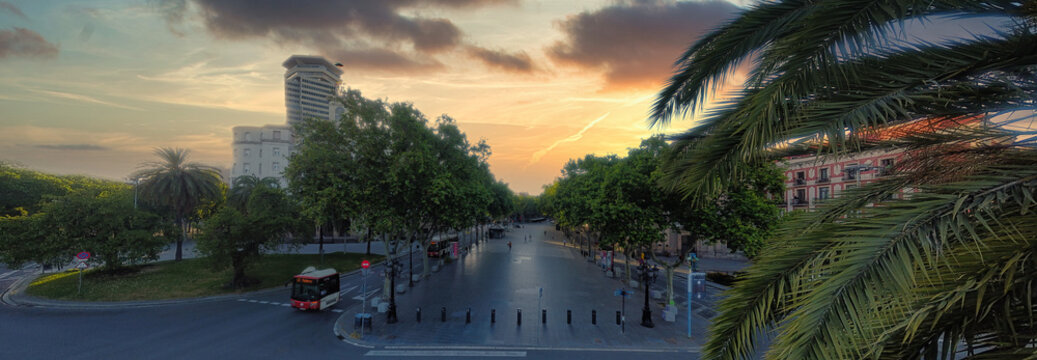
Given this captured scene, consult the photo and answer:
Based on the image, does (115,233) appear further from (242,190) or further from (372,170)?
(372,170)

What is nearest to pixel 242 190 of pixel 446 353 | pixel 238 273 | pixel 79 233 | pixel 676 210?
pixel 79 233

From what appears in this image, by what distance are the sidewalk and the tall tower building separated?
414 feet

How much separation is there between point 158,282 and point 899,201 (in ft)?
117

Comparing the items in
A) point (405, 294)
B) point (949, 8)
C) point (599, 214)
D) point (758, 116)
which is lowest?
point (405, 294)

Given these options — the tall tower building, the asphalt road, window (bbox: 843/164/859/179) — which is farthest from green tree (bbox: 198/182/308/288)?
the tall tower building

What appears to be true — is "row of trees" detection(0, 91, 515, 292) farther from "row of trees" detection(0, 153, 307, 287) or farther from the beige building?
the beige building

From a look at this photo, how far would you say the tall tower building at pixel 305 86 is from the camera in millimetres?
133125

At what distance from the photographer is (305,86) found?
13450 centimetres

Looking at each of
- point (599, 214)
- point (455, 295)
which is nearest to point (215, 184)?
point (455, 295)

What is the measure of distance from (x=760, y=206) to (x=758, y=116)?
17346 millimetres

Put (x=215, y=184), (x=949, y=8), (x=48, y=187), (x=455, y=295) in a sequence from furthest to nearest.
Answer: (x=48, y=187), (x=215, y=184), (x=455, y=295), (x=949, y=8)

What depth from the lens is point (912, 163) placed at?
12.4ft

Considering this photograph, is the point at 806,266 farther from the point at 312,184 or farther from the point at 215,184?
the point at 215,184

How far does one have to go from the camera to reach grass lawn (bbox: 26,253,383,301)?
21984mm
